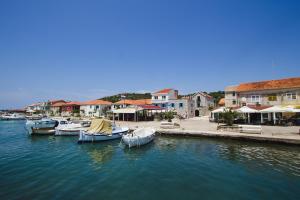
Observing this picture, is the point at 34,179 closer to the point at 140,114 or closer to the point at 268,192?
the point at 268,192

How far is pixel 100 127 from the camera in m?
26.0

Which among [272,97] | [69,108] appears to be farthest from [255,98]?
[69,108]

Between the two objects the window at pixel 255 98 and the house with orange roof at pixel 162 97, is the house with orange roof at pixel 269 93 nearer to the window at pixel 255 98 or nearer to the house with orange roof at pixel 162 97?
the window at pixel 255 98

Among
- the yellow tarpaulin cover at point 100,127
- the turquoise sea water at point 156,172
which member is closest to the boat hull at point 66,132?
the yellow tarpaulin cover at point 100,127

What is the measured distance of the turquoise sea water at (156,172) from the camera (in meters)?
10.5

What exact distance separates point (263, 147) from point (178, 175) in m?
12.1

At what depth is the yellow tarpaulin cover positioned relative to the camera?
84.6 ft

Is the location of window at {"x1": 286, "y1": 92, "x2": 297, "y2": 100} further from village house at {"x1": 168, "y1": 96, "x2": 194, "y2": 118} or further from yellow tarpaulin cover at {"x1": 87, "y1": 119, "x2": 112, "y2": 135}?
yellow tarpaulin cover at {"x1": 87, "y1": 119, "x2": 112, "y2": 135}

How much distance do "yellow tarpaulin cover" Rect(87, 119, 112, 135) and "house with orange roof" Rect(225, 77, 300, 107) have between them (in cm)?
2904

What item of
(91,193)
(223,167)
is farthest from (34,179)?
(223,167)

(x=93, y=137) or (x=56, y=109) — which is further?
(x=56, y=109)

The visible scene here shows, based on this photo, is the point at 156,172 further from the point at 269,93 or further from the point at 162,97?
the point at 162,97

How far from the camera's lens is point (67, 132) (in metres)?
31.3

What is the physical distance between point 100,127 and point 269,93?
32.2m
